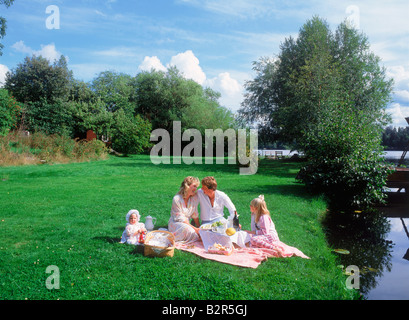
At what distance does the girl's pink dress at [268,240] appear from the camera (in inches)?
224

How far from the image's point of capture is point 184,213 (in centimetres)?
666

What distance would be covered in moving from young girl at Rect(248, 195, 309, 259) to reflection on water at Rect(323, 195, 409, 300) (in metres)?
1.10

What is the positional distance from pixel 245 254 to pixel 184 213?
164 centimetres

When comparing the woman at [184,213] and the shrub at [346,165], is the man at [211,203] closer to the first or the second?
the woman at [184,213]

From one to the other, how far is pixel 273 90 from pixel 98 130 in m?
19.8

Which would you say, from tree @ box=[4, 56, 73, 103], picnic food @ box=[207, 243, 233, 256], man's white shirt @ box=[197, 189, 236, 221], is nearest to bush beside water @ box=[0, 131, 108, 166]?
tree @ box=[4, 56, 73, 103]

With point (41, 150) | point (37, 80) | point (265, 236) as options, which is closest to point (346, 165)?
point (265, 236)

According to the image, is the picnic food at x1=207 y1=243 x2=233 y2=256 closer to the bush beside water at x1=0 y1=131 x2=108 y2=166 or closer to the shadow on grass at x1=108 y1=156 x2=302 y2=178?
the shadow on grass at x1=108 y1=156 x2=302 y2=178

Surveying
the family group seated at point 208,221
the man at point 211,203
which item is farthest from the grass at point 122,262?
the man at point 211,203

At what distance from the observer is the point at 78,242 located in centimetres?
608

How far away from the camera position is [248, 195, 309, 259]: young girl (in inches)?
226

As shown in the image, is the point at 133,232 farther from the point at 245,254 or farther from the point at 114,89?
the point at 114,89

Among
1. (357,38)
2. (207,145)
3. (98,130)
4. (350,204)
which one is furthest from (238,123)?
(350,204)
